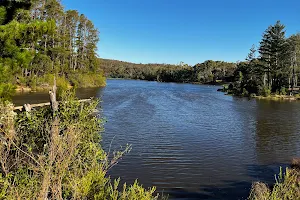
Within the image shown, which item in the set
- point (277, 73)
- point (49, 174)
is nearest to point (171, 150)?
point (49, 174)

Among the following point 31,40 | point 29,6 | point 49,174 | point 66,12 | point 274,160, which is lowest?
point 274,160

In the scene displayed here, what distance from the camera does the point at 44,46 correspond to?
47.4 metres

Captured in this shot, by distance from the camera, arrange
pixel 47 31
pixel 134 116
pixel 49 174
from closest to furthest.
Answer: pixel 49 174
pixel 47 31
pixel 134 116

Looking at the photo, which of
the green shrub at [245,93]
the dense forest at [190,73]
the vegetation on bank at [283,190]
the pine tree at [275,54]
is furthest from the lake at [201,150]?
the dense forest at [190,73]

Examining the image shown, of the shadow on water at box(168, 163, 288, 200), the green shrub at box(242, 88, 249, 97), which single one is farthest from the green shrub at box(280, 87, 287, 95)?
the shadow on water at box(168, 163, 288, 200)

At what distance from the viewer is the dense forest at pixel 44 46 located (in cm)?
764

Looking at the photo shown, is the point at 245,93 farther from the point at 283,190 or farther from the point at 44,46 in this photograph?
the point at 283,190

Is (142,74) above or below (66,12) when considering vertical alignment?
below

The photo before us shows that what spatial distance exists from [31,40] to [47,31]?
0.52 meters

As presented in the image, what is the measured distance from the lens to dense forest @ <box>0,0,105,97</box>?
7645mm

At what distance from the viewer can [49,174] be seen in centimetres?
388

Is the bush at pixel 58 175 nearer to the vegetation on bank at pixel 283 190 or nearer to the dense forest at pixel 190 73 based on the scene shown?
the vegetation on bank at pixel 283 190

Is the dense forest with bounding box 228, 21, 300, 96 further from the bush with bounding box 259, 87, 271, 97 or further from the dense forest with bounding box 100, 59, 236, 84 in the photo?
the dense forest with bounding box 100, 59, 236, 84

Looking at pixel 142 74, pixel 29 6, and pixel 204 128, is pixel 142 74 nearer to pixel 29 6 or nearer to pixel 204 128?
pixel 204 128
